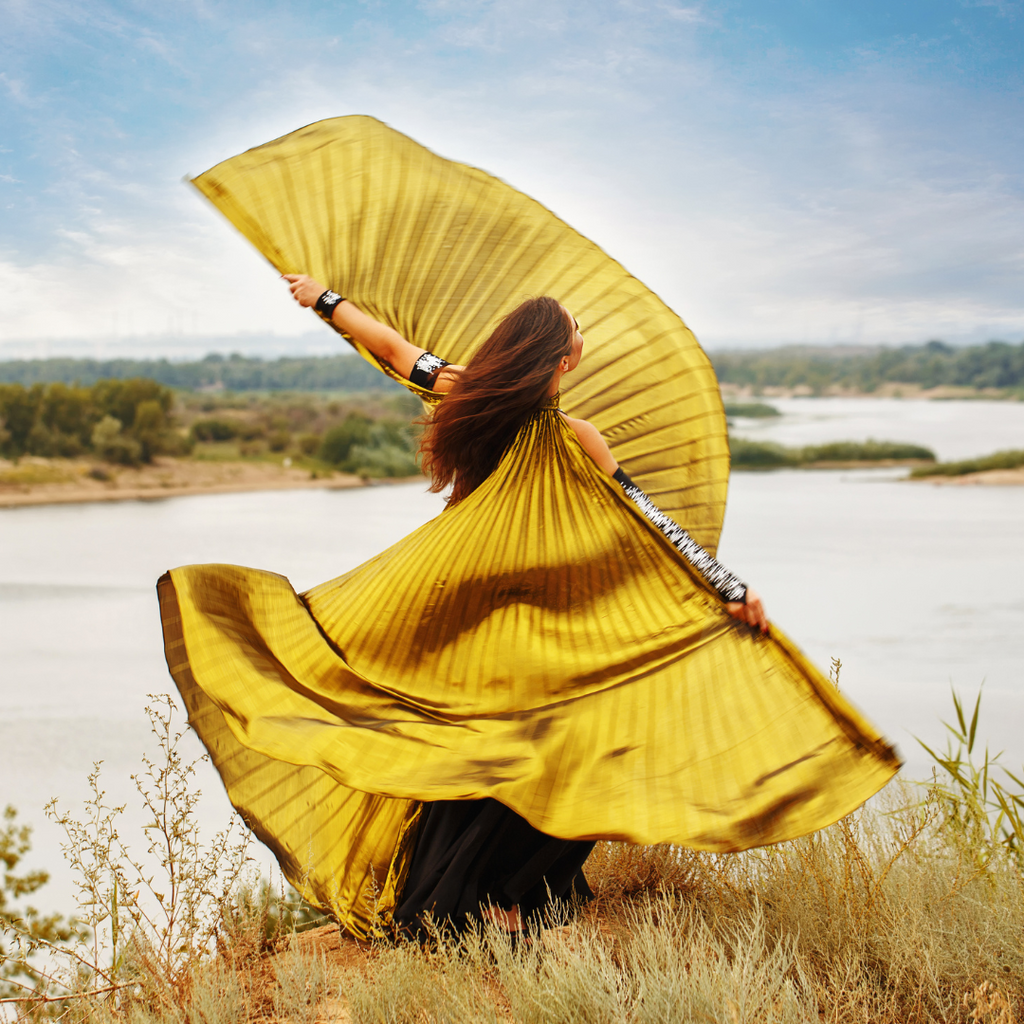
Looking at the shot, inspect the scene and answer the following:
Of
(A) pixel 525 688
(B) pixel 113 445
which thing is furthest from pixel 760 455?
(A) pixel 525 688

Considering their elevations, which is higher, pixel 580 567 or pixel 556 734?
pixel 580 567

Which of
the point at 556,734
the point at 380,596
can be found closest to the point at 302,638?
the point at 380,596

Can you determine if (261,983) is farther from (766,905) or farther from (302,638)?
(766,905)

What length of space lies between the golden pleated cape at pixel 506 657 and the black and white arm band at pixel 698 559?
0.08 feet

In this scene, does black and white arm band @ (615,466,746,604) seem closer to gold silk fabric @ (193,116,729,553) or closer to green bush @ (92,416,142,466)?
gold silk fabric @ (193,116,729,553)

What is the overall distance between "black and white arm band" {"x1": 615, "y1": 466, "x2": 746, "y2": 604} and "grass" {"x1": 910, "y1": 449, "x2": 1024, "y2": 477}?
13702 millimetres

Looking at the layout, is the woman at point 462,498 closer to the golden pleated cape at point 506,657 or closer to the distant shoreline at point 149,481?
the golden pleated cape at point 506,657

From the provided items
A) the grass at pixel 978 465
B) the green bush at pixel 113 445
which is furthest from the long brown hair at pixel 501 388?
the green bush at pixel 113 445

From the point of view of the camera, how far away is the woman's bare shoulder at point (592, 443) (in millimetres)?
1999

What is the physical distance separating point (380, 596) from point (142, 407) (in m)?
17.4

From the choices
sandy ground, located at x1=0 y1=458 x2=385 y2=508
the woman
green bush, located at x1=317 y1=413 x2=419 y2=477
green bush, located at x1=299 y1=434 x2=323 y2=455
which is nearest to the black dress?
the woman

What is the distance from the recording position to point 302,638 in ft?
6.53

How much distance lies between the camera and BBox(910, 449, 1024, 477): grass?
45.8ft

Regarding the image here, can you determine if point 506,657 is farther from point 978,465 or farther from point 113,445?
point 113,445
